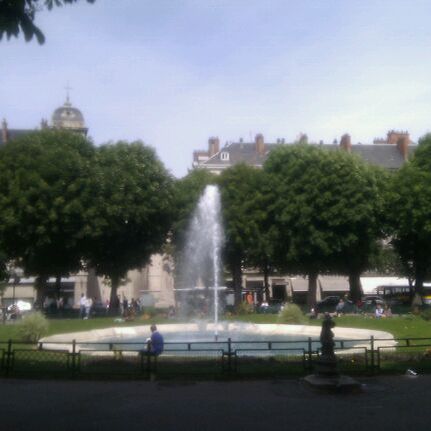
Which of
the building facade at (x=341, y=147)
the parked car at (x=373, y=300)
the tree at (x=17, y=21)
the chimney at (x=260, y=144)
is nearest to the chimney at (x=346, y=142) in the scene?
the building facade at (x=341, y=147)

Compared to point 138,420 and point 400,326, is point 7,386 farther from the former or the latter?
point 400,326

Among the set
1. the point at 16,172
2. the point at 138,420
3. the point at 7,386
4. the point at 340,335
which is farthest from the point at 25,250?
the point at 138,420

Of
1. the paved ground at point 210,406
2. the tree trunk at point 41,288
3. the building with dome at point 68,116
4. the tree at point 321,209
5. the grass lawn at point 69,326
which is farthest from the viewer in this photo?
the building with dome at point 68,116

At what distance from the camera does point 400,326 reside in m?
27.5

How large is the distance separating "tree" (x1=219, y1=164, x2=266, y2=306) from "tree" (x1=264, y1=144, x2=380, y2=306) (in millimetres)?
1131

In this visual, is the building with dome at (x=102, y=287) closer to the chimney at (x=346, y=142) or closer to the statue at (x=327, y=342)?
the chimney at (x=346, y=142)

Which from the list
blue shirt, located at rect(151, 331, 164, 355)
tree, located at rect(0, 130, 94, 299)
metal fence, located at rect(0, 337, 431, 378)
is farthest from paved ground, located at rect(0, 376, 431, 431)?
tree, located at rect(0, 130, 94, 299)

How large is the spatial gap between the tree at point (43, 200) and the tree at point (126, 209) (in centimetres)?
90

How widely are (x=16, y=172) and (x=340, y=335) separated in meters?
22.4

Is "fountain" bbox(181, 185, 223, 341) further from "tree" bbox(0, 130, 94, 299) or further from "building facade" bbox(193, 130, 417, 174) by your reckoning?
"building facade" bbox(193, 130, 417, 174)

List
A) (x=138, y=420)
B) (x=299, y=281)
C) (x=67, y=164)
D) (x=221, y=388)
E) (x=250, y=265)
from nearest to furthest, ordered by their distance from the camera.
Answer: (x=138, y=420), (x=221, y=388), (x=67, y=164), (x=250, y=265), (x=299, y=281)

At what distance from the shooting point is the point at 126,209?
39.0 m

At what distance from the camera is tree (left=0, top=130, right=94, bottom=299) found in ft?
121

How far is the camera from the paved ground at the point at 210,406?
398 inches
